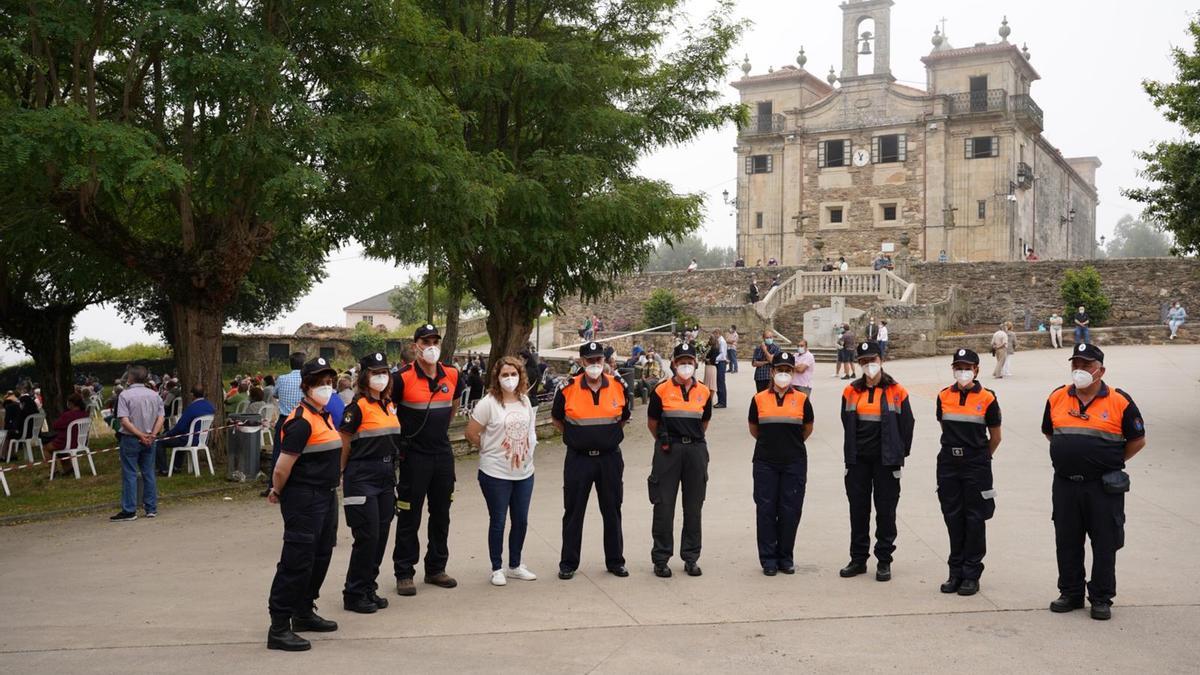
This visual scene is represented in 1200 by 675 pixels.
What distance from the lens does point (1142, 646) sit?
259 inches

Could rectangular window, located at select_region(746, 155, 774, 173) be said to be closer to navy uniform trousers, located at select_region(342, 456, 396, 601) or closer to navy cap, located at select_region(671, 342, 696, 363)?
navy cap, located at select_region(671, 342, 696, 363)

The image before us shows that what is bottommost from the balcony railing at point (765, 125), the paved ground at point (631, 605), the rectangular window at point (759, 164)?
the paved ground at point (631, 605)

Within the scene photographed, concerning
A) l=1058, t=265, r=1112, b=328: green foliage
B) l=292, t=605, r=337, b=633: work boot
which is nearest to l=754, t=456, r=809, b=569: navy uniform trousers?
l=292, t=605, r=337, b=633: work boot

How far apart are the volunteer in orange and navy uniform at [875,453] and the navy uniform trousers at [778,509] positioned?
411mm

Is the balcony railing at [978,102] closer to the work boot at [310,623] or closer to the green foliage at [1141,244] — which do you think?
the work boot at [310,623]

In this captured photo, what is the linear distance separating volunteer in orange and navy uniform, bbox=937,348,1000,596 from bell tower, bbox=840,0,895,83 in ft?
161

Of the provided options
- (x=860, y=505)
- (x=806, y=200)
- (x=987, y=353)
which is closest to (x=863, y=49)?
(x=806, y=200)

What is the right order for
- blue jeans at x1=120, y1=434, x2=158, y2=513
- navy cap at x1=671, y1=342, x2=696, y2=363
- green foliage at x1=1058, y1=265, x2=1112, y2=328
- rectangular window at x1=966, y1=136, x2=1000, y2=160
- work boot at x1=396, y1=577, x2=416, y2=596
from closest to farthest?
work boot at x1=396, y1=577, x2=416, y2=596
navy cap at x1=671, y1=342, x2=696, y2=363
blue jeans at x1=120, y1=434, x2=158, y2=513
green foliage at x1=1058, y1=265, x2=1112, y2=328
rectangular window at x1=966, y1=136, x2=1000, y2=160

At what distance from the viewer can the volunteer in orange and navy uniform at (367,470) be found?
7.37m

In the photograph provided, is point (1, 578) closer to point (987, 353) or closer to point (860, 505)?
point (860, 505)

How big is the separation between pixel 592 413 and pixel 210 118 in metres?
7.65

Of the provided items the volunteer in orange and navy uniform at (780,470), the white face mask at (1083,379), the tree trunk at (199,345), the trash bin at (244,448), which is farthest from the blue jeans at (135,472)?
the white face mask at (1083,379)

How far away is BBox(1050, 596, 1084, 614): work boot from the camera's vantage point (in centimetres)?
736

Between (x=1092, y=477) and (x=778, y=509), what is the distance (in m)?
2.31
